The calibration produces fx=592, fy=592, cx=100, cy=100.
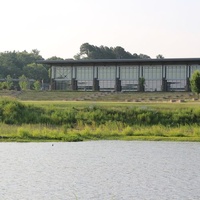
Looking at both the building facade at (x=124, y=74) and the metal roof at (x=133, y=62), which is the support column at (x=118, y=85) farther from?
the metal roof at (x=133, y=62)

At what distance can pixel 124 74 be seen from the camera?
282 feet

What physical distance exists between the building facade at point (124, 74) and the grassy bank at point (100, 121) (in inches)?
1615

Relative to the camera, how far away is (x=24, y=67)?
127m

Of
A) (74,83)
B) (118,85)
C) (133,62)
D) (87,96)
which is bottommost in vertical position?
(87,96)

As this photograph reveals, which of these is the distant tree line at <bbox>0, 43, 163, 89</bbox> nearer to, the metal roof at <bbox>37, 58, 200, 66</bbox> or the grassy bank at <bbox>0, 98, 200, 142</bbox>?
the metal roof at <bbox>37, 58, 200, 66</bbox>

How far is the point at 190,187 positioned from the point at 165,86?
6875 cm

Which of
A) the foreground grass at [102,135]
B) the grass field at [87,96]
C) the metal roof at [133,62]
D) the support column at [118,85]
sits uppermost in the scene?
the metal roof at [133,62]

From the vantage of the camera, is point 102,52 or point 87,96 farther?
point 102,52

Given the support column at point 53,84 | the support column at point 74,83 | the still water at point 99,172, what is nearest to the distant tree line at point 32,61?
the support column at point 53,84

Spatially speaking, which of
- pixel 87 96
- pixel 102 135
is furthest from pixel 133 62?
pixel 102 135

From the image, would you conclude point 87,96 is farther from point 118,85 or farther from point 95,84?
point 95,84

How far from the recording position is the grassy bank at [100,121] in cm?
3125

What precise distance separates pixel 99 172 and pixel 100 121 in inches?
809

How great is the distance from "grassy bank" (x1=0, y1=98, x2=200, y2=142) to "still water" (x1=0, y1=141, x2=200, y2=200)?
604 cm
